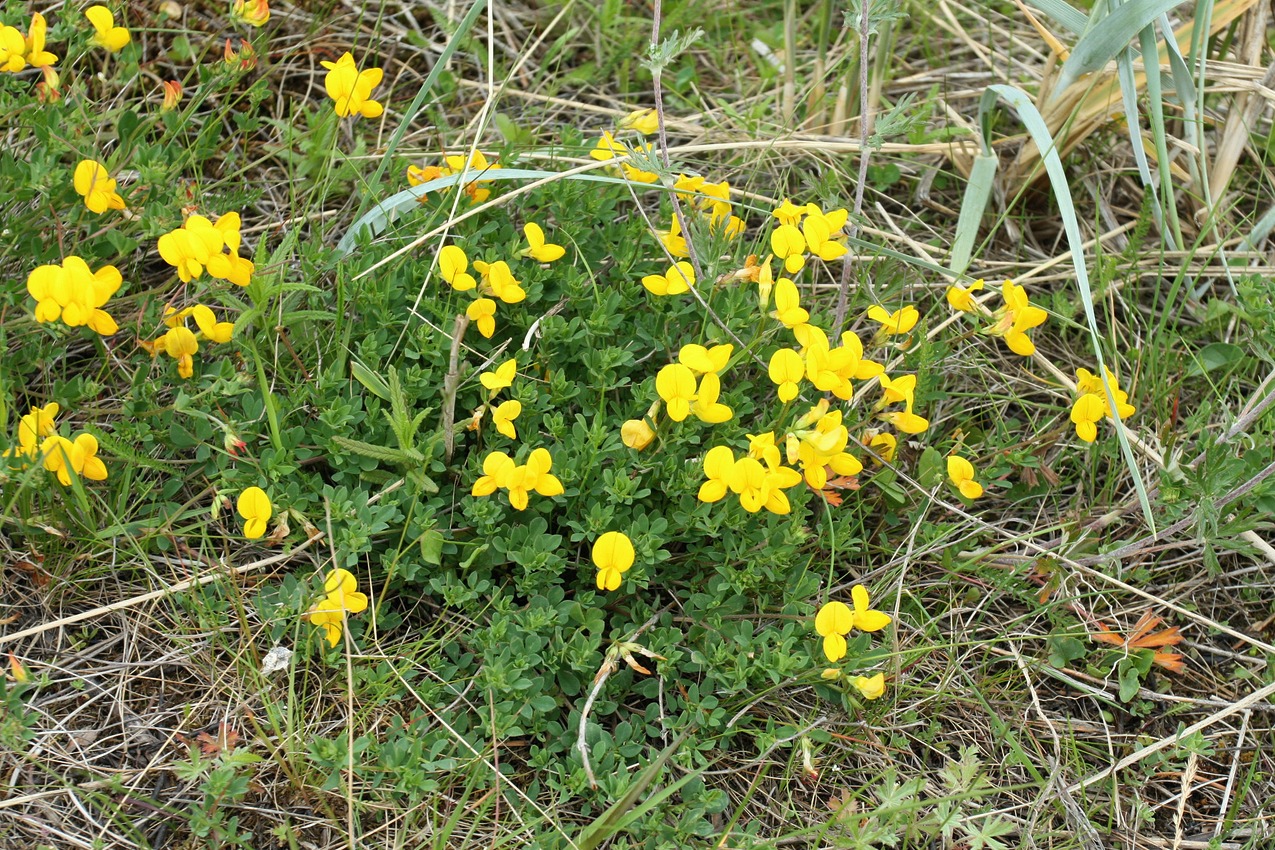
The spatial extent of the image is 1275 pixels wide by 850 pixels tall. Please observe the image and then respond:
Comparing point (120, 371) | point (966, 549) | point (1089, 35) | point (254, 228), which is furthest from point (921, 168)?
point (120, 371)

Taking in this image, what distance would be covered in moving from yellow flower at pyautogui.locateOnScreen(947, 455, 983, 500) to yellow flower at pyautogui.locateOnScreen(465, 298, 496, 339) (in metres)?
1.17

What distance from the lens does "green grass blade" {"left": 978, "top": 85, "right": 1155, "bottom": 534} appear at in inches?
99.8

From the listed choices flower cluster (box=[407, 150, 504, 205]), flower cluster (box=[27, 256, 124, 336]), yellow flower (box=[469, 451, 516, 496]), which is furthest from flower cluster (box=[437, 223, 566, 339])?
flower cluster (box=[27, 256, 124, 336])

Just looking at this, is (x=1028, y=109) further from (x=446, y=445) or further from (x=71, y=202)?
(x=71, y=202)

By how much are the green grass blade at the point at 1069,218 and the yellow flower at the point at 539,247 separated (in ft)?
4.04

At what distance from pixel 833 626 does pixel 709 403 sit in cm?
56

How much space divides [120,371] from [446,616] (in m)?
1.10

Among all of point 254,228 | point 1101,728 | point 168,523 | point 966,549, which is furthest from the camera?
point 254,228

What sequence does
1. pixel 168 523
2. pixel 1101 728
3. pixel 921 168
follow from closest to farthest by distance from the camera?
pixel 168 523
pixel 1101 728
pixel 921 168

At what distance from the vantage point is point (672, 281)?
282cm

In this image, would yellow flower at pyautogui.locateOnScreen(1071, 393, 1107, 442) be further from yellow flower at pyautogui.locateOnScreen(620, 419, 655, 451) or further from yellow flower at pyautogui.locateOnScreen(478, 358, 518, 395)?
yellow flower at pyautogui.locateOnScreen(478, 358, 518, 395)

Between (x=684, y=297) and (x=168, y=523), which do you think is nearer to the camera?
(x=168, y=523)

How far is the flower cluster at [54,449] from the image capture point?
235 centimetres

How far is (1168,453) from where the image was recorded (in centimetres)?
303
